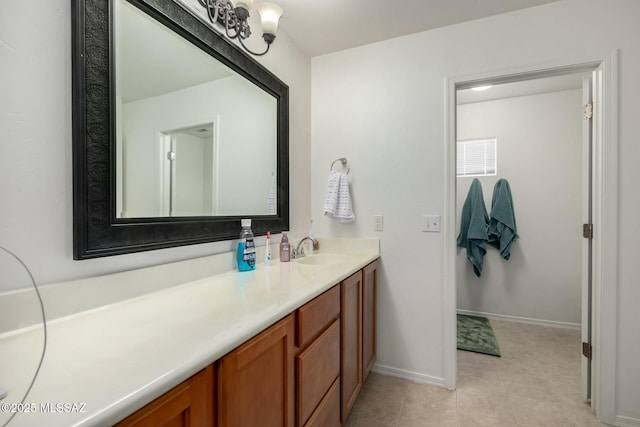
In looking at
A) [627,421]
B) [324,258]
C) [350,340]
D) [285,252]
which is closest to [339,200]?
[324,258]

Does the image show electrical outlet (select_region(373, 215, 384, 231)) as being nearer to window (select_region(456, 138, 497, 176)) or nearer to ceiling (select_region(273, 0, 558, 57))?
ceiling (select_region(273, 0, 558, 57))

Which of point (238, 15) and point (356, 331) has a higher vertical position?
point (238, 15)

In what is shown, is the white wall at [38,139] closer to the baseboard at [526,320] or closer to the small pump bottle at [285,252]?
the small pump bottle at [285,252]

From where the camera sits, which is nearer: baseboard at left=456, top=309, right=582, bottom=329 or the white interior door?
the white interior door

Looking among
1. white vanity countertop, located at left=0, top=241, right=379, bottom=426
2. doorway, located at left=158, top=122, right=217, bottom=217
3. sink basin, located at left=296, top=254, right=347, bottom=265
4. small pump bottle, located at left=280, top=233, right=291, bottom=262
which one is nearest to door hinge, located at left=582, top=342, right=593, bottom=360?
sink basin, located at left=296, top=254, right=347, bottom=265

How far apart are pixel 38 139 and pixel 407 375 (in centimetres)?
226

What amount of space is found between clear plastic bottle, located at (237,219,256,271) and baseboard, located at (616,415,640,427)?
6.96ft

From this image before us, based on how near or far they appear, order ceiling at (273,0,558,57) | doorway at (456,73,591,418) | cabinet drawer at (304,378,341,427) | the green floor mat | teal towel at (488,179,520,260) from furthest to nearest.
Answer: teal towel at (488,179,520,260), doorway at (456,73,591,418), the green floor mat, ceiling at (273,0,558,57), cabinet drawer at (304,378,341,427)

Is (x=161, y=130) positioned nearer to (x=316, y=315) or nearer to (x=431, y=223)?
(x=316, y=315)

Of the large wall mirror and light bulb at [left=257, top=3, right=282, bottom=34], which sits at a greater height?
light bulb at [left=257, top=3, right=282, bottom=34]

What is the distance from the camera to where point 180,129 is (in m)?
1.20

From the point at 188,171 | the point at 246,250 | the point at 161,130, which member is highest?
the point at 161,130

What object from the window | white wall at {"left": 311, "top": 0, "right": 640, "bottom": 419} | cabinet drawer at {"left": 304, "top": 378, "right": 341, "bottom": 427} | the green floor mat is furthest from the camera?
the window

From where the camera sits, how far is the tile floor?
1.57 m
